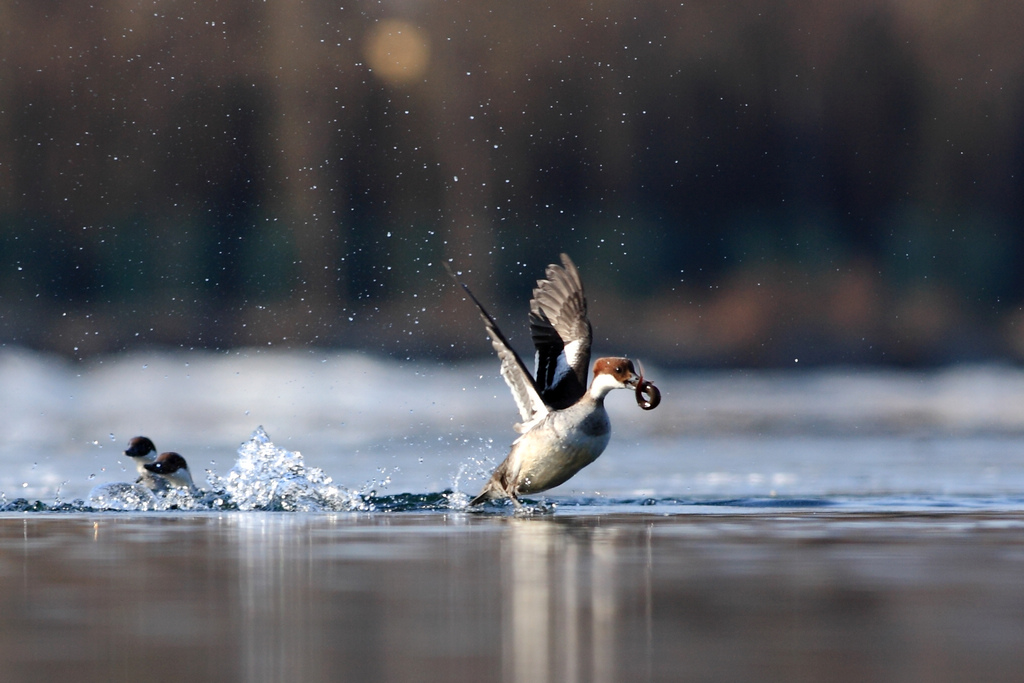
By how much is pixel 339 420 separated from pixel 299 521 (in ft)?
25.0

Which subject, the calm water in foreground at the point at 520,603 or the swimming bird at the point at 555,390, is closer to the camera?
the calm water in foreground at the point at 520,603

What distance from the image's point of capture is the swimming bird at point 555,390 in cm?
961

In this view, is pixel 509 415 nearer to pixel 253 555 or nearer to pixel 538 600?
pixel 253 555

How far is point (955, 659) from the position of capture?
4.25 metres

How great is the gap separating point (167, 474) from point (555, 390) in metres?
2.89

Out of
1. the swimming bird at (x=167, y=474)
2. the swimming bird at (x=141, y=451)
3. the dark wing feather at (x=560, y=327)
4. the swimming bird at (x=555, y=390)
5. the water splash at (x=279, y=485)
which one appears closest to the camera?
the swimming bird at (x=555, y=390)

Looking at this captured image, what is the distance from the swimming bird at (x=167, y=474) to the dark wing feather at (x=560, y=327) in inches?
102

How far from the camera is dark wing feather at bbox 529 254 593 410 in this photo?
10.7 meters

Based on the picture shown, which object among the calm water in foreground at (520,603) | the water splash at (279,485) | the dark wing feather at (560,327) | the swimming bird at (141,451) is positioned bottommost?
the calm water in foreground at (520,603)

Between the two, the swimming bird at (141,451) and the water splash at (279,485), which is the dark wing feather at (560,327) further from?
the swimming bird at (141,451)

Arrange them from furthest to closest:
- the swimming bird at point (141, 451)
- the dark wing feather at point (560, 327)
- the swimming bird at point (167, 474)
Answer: the swimming bird at point (141, 451)
the swimming bird at point (167, 474)
the dark wing feather at point (560, 327)

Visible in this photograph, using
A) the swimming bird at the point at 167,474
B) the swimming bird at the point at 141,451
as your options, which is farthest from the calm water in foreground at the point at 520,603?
the swimming bird at the point at 141,451

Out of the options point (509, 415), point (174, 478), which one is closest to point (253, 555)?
point (174, 478)

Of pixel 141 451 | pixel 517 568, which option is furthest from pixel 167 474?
pixel 517 568
